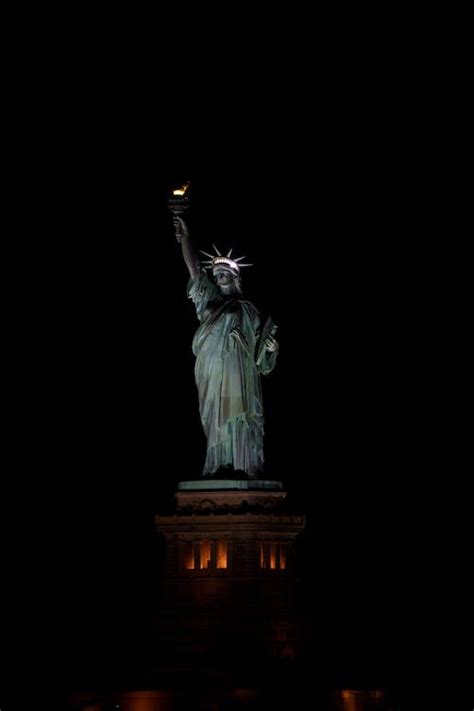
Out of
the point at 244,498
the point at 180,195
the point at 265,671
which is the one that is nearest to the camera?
the point at 265,671

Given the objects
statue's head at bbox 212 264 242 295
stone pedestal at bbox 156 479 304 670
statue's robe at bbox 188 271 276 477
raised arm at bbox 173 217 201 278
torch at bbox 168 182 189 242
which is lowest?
stone pedestal at bbox 156 479 304 670

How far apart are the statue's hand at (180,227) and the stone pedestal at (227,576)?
684 cm

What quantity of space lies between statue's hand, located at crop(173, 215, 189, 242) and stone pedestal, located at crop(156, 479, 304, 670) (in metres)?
6.84

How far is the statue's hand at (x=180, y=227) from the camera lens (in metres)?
39.7

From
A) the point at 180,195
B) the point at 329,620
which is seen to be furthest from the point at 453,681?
the point at 180,195

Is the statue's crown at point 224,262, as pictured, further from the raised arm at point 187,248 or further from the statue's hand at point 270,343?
the statue's hand at point 270,343

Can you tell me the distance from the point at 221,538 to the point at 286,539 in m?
1.76

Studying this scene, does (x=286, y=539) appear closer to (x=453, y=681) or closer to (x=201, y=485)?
(x=201, y=485)

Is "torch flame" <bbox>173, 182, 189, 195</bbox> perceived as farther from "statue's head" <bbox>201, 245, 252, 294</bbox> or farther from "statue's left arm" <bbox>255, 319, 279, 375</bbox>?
"statue's left arm" <bbox>255, 319, 279, 375</bbox>

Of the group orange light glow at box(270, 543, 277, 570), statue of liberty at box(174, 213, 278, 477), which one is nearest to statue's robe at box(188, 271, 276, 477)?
statue of liberty at box(174, 213, 278, 477)

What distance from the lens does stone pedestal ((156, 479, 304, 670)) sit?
36.7 m

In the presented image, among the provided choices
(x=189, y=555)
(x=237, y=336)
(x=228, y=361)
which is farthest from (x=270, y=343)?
(x=189, y=555)

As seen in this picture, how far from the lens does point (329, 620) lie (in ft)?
135

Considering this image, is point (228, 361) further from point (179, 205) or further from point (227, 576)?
point (227, 576)
